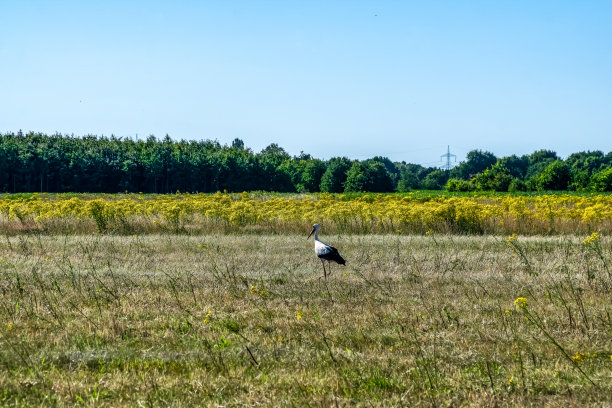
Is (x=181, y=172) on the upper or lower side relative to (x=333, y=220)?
upper

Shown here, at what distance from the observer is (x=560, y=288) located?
1084cm

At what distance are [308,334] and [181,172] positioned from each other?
8660 centimetres

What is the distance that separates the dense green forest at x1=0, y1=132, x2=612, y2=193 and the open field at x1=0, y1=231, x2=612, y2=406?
62.7 meters

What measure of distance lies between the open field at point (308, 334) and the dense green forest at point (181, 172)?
62694 millimetres

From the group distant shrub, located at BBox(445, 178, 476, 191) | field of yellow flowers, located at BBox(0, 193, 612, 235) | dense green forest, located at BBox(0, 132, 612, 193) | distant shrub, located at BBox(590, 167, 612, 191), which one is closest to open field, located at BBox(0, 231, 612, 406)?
field of yellow flowers, located at BBox(0, 193, 612, 235)

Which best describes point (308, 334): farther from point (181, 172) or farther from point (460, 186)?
point (181, 172)

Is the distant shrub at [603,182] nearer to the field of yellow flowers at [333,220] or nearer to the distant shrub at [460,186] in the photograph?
the distant shrub at [460,186]

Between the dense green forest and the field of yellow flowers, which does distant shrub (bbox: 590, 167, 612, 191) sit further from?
the field of yellow flowers

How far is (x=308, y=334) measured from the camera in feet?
25.5

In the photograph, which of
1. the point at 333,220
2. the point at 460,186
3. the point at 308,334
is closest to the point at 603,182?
the point at 460,186

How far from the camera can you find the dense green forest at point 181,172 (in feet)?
→ 270

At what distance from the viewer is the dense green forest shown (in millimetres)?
82188

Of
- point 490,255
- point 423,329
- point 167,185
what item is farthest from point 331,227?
point 167,185

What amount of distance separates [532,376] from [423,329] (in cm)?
210
